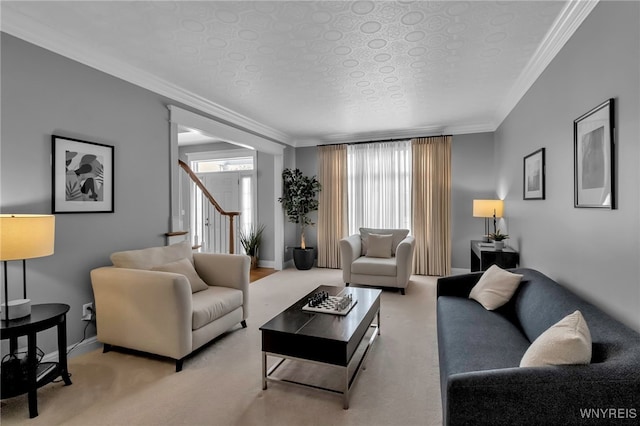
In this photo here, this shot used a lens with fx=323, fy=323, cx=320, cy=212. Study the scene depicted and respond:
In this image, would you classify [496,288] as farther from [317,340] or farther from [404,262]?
[404,262]

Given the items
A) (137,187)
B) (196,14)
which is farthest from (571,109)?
(137,187)

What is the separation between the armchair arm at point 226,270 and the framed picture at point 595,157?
2705 millimetres

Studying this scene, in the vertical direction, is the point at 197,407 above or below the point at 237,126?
below

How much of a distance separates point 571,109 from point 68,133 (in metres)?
3.76

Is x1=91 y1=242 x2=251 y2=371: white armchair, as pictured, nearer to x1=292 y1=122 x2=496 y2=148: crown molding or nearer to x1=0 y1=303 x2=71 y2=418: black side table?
x1=0 y1=303 x2=71 y2=418: black side table

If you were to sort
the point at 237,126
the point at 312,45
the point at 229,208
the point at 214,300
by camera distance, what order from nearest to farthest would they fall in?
the point at 312,45
the point at 214,300
the point at 237,126
the point at 229,208

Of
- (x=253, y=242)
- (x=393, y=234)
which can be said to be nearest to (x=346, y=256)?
(x=393, y=234)

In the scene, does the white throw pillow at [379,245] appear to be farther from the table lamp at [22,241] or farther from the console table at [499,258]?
the table lamp at [22,241]

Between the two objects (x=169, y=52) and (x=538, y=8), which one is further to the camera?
(x=169, y=52)

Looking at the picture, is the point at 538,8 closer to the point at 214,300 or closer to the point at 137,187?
the point at 214,300

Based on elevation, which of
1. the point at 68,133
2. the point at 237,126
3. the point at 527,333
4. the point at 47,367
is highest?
the point at 237,126

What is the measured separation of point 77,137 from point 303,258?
3.94 meters

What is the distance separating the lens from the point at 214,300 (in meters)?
2.79

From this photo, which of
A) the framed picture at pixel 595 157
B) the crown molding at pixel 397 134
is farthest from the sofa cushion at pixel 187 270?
the crown molding at pixel 397 134
